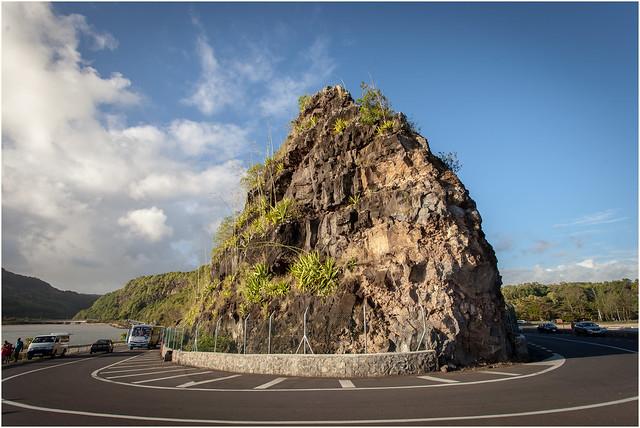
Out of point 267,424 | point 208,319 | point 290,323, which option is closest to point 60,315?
point 208,319

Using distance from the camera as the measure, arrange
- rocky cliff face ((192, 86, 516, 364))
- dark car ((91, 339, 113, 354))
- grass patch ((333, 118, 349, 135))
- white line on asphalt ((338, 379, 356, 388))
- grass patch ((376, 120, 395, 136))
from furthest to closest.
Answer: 1. dark car ((91, 339, 113, 354))
2. grass patch ((333, 118, 349, 135))
3. grass patch ((376, 120, 395, 136))
4. rocky cliff face ((192, 86, 516, 364))
5. white line on asphalt ((338, 379, 356, 388))

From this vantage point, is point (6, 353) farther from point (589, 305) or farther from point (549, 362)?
point (589, 305)

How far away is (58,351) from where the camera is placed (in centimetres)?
3094

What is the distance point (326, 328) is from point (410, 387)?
6.01 m

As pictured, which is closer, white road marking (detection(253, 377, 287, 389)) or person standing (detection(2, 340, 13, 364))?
white road marking (detection(253, 377, 287, 389))

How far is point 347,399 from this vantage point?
930 cm

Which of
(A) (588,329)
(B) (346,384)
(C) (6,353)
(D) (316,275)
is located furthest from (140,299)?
(B) (346,384)

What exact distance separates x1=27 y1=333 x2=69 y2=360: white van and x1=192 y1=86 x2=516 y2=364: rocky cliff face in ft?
47.2

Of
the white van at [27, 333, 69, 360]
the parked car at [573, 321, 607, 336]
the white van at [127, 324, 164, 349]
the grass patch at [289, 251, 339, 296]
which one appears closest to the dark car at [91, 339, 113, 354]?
the white van at [127, 324, 164, 349]

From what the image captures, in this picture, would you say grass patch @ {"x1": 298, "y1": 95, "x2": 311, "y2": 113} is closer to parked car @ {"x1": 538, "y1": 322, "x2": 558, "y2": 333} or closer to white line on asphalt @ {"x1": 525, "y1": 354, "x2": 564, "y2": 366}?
white line on asphalt @ {"x1": 525, "y1": 354, "x2": 564, "y2": 366}

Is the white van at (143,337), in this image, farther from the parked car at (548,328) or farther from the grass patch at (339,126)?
the parked car at (548,328)

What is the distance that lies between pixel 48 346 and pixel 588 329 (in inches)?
1786

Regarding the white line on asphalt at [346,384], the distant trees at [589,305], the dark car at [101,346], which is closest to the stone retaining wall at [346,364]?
the white line on asphalt at [346,384]

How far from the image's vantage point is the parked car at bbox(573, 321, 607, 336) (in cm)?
3284
